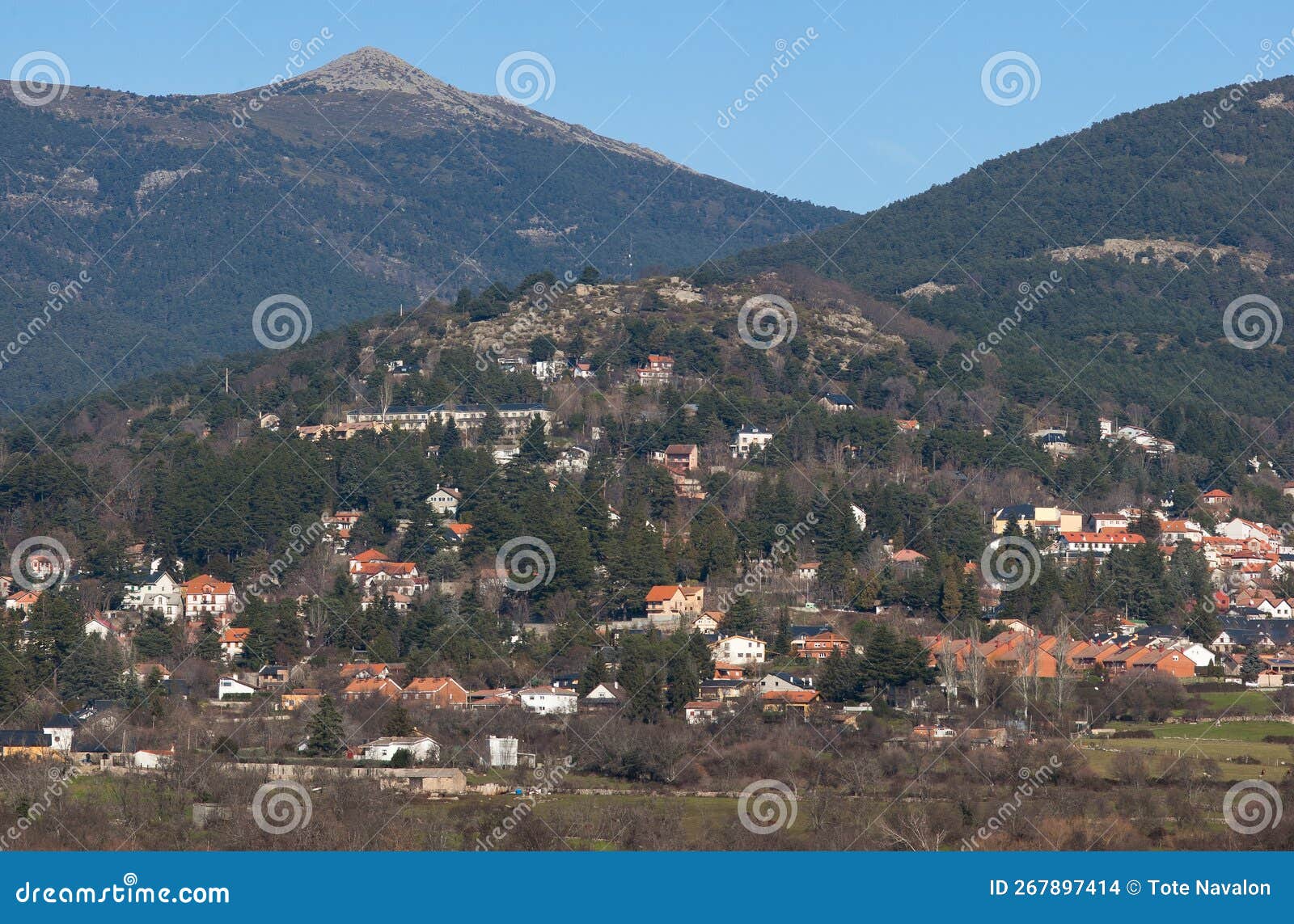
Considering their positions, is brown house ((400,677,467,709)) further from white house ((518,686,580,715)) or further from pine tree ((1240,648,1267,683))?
pine tree ((1240,648,1267,683))

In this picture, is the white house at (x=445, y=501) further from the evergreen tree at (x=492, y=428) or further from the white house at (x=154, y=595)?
the white house at (x=154, y=595)

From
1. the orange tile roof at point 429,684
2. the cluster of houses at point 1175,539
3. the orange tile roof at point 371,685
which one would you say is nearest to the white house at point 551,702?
the orange tile roof at point 429,684

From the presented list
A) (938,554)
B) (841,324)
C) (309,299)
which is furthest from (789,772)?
(309,299)

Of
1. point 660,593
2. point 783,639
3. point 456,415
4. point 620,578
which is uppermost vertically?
point 456,415

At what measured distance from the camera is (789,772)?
3894cm

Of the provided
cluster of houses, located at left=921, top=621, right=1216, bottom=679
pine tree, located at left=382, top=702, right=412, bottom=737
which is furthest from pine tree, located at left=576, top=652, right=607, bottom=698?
cluster of houses, located at left=921, top=621, right=1216, bottom=679

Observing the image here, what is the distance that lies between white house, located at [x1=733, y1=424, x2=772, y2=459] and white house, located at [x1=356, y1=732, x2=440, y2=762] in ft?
115

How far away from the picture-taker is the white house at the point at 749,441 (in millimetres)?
75812

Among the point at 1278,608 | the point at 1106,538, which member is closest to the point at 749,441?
the point at 1106,538

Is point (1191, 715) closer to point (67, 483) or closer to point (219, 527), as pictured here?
point (219, 527)

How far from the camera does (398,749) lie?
4112 centimetres

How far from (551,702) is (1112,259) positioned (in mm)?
97828

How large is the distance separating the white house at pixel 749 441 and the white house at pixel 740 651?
2306 cm

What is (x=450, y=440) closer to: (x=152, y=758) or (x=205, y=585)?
(x=205, y=585)
